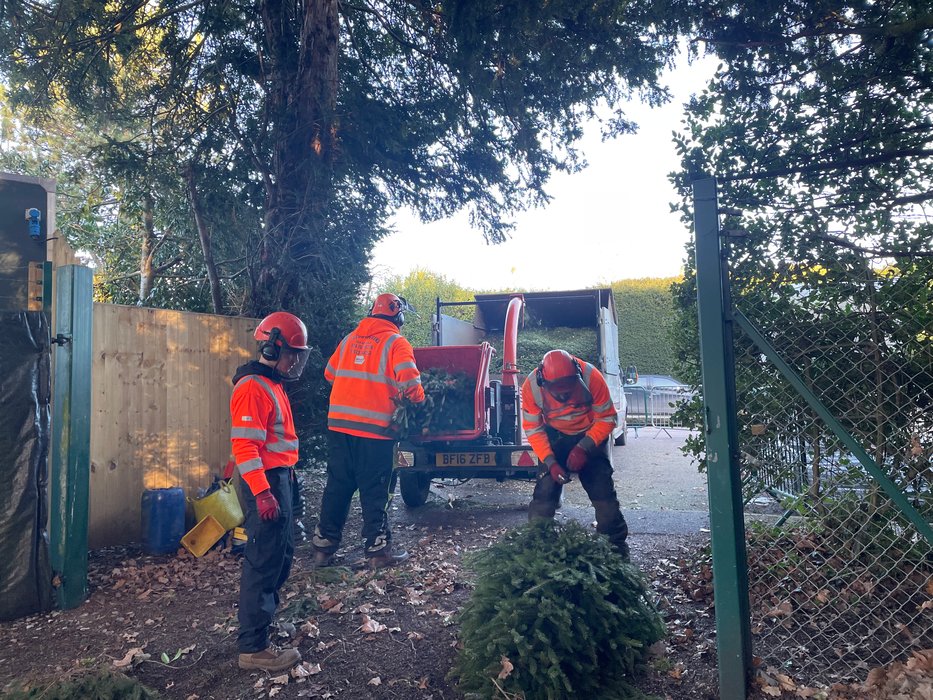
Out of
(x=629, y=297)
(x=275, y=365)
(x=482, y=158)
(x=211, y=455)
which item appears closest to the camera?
(x=275, y=365)

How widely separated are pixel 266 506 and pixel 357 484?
1956mm

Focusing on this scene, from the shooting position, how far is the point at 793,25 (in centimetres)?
409

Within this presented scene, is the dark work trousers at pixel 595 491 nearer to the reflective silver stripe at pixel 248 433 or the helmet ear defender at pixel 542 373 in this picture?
the helmet ear defender at pixel 542 373

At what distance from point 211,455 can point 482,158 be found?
16.7 ft

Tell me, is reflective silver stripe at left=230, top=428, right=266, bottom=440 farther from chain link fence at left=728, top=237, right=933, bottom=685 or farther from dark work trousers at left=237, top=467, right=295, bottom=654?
chain link fence at left=728, top=237, right=933, bottom=685

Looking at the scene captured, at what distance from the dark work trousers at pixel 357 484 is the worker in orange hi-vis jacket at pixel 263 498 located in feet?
4.86

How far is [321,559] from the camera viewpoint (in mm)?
5254

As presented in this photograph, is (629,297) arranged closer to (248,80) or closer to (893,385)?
(248,80)

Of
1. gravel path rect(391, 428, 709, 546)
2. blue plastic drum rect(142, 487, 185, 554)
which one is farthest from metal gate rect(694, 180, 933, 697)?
blue plastic drum rect(142, 487, 185, 554)

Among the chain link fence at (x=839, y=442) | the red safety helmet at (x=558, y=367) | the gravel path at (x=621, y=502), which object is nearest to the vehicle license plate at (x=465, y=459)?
the gravel path at (x=621, y=502)

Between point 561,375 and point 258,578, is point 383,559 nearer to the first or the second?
point 258,578

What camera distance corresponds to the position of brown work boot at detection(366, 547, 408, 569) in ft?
17.4

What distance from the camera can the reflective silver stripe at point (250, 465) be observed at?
11.5 ft

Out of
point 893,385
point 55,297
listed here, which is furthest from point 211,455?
point 893,385
